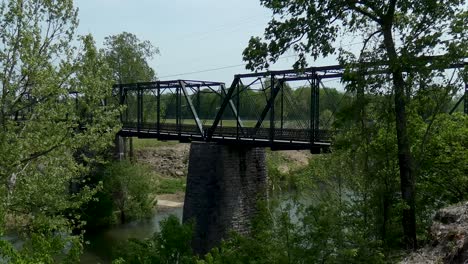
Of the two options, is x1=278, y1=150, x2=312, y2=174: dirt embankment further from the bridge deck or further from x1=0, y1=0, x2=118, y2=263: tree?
x1=0, y1=0, x2=118, y2=263: tree

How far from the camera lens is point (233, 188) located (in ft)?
86.6

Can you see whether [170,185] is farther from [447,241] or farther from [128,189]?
[447,241]

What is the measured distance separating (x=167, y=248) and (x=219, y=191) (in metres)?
11.9

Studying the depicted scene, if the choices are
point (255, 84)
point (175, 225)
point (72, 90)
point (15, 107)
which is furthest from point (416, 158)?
point (255, 84)

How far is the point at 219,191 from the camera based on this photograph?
1027 inches

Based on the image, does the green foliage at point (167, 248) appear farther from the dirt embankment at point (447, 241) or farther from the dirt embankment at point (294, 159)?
the dirt embankment at point (294, 159)

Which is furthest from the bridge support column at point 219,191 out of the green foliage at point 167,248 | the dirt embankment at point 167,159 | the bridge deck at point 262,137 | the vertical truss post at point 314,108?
the dirt embankment at point 167,159

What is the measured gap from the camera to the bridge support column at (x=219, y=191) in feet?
85.4

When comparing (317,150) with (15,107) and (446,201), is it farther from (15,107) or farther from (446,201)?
(15,107)

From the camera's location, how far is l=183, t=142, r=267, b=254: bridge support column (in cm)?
2602

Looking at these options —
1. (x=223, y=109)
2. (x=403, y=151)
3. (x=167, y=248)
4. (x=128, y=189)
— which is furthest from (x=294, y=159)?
(x=403, y=151)

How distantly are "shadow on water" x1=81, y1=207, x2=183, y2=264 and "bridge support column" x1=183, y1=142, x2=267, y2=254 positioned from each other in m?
6.52

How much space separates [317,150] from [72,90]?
39.1ft

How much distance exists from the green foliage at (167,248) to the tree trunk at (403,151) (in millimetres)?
5771
